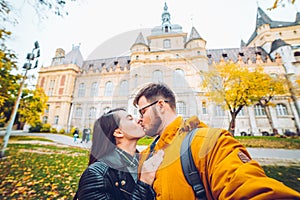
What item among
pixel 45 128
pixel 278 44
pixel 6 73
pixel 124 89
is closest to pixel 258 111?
pixel 278 44

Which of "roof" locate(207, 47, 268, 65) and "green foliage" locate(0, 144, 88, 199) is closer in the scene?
"green foliage" locate(0, 144, 88, 199)

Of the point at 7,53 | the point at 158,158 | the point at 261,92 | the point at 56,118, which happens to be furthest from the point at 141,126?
the point at 56,118

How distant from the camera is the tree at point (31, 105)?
13173mm

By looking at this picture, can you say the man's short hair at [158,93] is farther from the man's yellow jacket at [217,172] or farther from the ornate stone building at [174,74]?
the man's yellow jacket at [217,172]

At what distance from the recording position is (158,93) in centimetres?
132

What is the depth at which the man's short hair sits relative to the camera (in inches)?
51.6

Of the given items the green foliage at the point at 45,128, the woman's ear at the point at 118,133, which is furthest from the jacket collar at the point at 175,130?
the green foliage at the point at 45,128

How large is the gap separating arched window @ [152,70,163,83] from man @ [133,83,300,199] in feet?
1.78

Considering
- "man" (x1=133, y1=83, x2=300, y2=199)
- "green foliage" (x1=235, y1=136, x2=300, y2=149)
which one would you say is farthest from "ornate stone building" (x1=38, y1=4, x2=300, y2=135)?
"green foliage" (x1=235, y1=136, x2=300, y2=149)

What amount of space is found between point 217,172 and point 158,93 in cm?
83

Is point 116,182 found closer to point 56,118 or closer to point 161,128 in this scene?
point 161,128

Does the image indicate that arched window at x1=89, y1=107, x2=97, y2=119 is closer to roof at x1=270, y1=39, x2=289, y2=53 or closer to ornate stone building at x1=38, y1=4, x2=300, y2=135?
ornate stone building at x1=38, y1=4, x2=300, y2=135

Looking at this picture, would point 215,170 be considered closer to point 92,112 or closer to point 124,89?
point 124,89

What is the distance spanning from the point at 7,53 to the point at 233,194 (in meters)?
8.49
